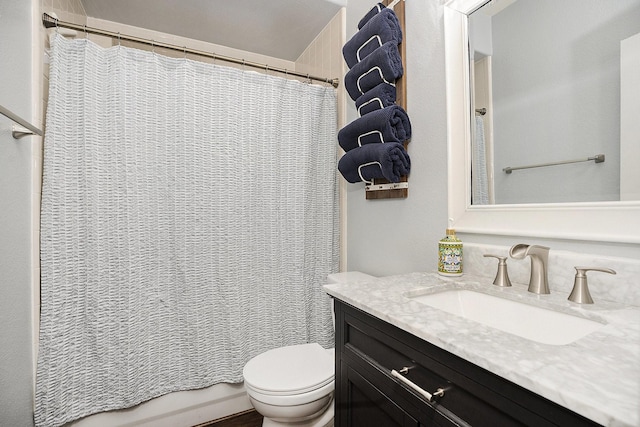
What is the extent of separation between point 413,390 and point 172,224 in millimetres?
1369

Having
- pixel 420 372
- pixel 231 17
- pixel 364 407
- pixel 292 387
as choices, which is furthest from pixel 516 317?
pixel 231 17

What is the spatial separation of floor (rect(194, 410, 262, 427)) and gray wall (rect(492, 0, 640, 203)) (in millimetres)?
1678

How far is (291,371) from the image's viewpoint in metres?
1.30

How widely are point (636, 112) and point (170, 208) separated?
1.80 metres

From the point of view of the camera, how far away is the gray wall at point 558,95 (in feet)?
2.75

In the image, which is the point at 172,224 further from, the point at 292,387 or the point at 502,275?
the point at 502,275

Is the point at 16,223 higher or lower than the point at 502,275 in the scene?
higher

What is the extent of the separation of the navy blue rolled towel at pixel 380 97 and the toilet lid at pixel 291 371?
1222 mm

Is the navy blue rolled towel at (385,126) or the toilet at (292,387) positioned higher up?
the navy blue rolled towel at (385,126)

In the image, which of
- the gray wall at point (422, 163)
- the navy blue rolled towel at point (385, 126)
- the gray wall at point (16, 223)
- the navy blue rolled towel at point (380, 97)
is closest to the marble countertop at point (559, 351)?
the gray wall at point (422, 163)

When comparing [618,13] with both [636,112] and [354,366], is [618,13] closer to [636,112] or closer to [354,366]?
[636,112]

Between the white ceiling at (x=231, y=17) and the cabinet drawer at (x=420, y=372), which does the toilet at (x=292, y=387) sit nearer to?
the cabinet drawer at (x=420, y=372)

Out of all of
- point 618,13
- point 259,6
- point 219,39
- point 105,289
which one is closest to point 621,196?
point 618,13

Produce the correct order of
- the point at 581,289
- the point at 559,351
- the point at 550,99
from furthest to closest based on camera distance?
the point at 550,99, the point at 581,289, the point at 559,351
